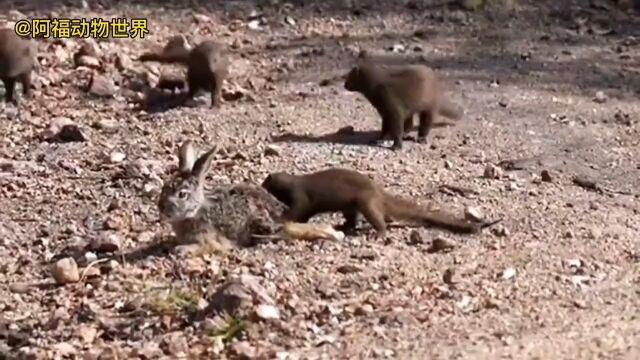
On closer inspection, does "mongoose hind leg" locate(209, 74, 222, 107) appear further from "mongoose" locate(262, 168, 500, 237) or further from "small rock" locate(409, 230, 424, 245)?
"small rock" locate(409, 230, 424, 245)

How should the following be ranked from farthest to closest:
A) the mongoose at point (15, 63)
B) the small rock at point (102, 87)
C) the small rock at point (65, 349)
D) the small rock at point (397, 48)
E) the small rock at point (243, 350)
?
the small rock at point (397, 48), the small rock at point (102, 87), the mongoose at point (15, 63), the small rock at point (65, 349), the small rock at point (243, 350)

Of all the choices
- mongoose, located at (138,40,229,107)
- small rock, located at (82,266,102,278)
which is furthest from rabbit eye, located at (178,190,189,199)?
mongoose, located at (138,40,229,107)

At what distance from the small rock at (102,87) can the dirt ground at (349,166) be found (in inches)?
1.6

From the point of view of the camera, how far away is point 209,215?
25.7 feet

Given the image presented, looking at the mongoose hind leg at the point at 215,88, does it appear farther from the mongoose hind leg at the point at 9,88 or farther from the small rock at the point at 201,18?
the small rock at the point at 201,18

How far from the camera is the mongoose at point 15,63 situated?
36.8 feet

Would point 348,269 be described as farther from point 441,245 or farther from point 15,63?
point 15,63

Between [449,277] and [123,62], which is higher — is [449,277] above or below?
above

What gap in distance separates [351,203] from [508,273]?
1.03m

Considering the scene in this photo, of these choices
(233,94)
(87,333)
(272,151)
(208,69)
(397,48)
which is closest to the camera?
(87,333)

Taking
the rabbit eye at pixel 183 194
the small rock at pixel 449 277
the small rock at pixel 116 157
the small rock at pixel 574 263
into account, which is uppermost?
the rabbit eye at pixel 183 194

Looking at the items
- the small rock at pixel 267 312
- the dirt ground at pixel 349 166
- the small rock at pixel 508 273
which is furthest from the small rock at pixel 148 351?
the small rock at pixel 508 273

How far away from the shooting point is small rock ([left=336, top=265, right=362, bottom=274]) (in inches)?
288

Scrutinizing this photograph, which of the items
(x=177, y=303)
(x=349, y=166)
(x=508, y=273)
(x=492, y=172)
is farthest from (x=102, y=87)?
(x=508, y=273)
